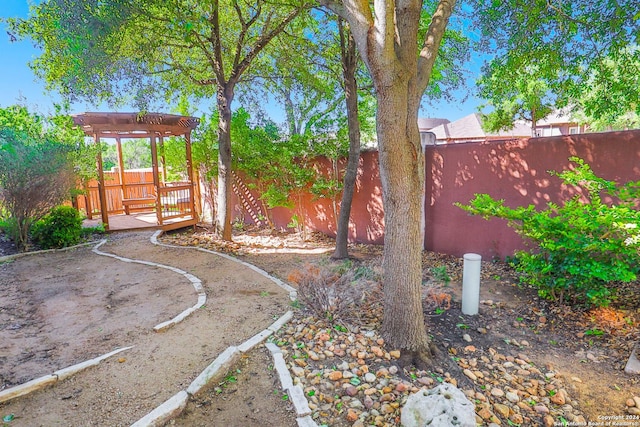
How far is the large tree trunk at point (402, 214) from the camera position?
261 cm

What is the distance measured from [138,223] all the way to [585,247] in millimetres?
8874

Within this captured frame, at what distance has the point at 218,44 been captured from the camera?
6586mm

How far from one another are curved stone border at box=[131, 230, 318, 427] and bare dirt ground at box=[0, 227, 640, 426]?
0.06 m

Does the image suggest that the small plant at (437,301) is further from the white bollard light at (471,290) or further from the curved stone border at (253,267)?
the curved stone border at (253,267)

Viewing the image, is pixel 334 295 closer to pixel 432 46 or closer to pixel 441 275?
pixel 441 275

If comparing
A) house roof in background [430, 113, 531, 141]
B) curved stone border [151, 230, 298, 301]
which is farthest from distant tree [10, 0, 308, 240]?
house roof in background [430, 113, 531, 141]

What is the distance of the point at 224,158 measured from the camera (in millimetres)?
7297

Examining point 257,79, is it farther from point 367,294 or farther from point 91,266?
point 367,294


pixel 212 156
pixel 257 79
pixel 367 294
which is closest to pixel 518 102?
pixel 257 79

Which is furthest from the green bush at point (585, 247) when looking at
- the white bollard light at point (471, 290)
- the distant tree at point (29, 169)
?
the distant tree at point (29, 169)

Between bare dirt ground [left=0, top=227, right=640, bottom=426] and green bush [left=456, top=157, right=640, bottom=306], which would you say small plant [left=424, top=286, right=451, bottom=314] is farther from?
green bush [left=456, top=157, right=640, bottom=306]

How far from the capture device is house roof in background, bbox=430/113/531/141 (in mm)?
16938

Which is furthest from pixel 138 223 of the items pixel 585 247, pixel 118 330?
pixel 585 247

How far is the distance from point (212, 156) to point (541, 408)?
8.06 meters
